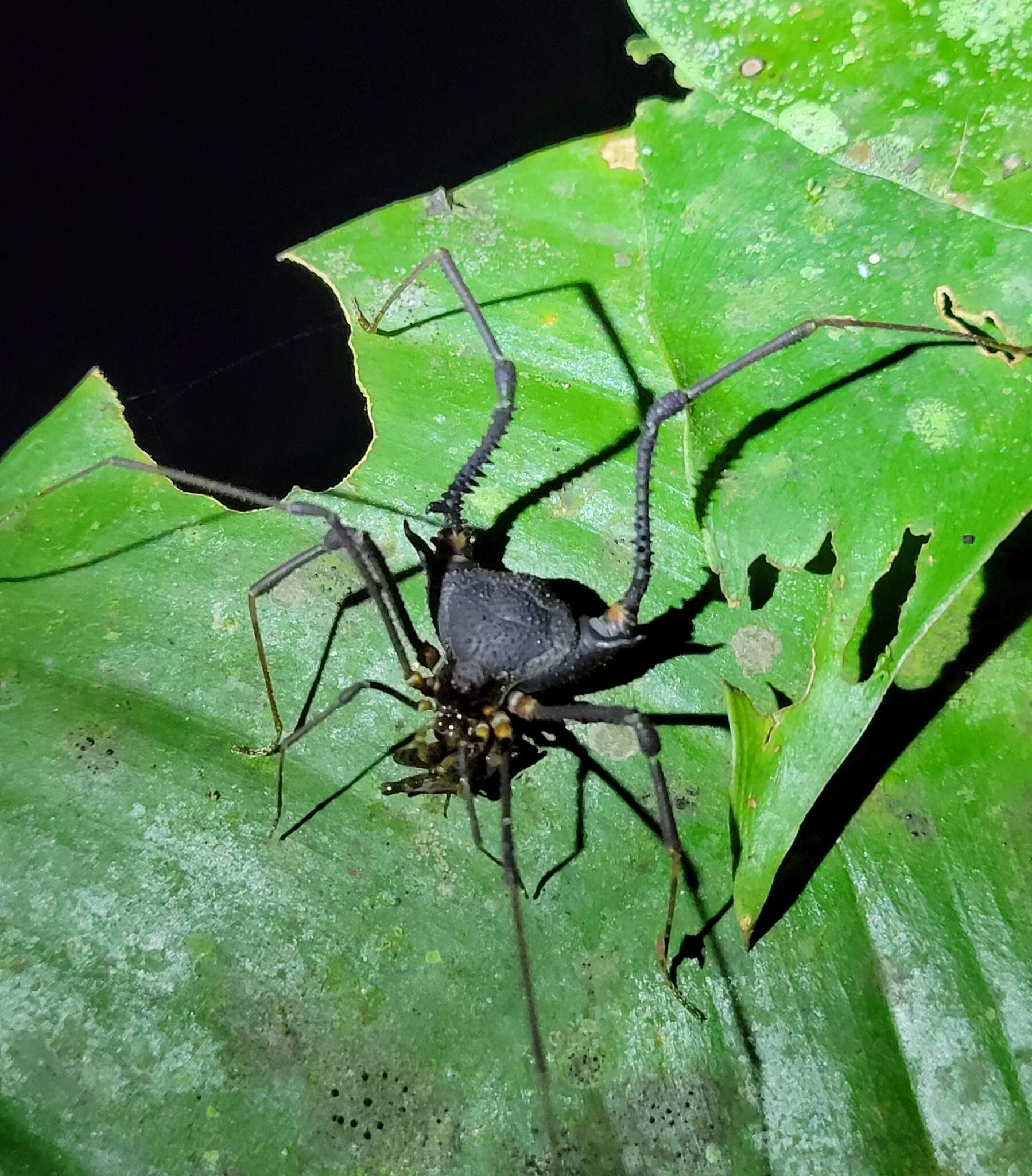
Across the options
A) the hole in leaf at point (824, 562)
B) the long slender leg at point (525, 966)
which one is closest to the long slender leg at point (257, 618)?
the long slender leg at point (525, 966)

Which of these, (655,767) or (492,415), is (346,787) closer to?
(655,767)

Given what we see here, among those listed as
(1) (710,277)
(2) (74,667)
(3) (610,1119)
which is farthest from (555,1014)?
(1) (710,277)

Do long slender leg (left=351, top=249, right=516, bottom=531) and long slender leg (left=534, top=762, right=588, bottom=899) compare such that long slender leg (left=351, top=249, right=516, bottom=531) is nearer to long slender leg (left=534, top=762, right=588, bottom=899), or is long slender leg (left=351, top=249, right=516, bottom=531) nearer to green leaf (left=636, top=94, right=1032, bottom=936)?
green leaf (left=636, top=94, right=1032, bottom=936)

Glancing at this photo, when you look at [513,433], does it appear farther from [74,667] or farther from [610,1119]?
[610,1119]

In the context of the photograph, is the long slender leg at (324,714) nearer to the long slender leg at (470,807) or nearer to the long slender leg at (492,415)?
the long slender leg at (470,807)

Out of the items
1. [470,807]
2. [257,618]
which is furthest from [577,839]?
[257,618]
